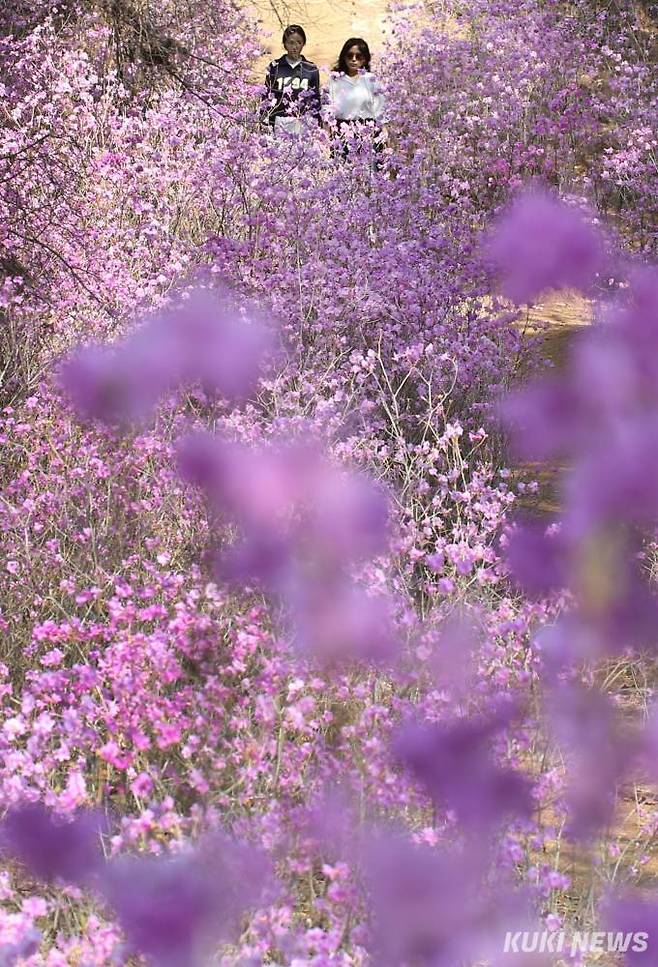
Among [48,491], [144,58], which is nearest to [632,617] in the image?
[48,491]

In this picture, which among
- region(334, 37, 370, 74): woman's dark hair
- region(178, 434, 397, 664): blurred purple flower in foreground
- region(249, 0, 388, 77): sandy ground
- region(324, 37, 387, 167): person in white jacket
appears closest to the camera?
region(178, 434, 397, 664): blurred purple flower in foreground

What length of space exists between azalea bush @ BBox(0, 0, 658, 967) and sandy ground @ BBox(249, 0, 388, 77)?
833 cm

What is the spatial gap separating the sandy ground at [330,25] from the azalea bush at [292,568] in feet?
27.3

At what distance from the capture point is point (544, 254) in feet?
4.38

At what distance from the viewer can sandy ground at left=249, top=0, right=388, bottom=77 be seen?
16.3 meters

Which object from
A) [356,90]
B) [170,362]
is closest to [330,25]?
[356,90]

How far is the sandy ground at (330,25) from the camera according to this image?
53.6ft

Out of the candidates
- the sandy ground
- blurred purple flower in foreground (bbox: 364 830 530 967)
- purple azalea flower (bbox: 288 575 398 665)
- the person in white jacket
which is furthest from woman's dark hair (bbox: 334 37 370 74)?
blurred purple flower in foreground (bbox: 364 830 530 967)

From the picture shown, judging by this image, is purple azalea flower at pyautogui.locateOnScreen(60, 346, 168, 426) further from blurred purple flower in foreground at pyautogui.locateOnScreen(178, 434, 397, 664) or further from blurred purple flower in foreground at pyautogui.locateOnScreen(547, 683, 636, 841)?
blurred purple flower in foreground at pyautogui.locateOnScreen(547, 683, 636, 841)

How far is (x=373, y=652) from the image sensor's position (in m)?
1.53

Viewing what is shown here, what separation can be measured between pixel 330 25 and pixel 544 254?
17.2 meters

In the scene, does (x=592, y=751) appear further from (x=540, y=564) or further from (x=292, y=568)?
(x=292, y=568)

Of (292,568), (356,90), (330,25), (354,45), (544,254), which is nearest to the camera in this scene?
(544,254)

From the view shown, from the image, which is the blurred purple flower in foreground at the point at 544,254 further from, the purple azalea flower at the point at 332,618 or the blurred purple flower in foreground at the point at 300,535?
the purple azalea flower at the point at 332,618
